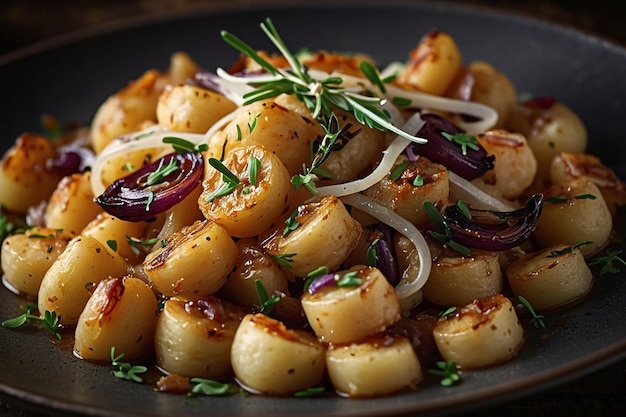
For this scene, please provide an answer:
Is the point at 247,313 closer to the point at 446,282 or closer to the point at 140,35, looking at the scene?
the point at 446,282

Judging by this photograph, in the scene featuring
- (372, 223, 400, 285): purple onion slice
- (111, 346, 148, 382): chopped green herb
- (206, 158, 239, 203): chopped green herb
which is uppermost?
(206, 158, 239, 203): chopped green herb

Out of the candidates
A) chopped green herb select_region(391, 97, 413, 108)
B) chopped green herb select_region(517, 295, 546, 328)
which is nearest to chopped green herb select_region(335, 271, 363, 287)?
chopped green herb select_region(517, 295, 546, 328)

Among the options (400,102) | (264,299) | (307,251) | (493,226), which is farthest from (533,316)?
(400,102)

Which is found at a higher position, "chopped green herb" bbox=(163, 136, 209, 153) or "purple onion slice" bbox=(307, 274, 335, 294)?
"chopped green herb" bbox=(163, 136, 209, 153)

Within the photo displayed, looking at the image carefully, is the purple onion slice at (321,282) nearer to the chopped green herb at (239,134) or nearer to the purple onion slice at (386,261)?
the purple onion slice at (386,261)

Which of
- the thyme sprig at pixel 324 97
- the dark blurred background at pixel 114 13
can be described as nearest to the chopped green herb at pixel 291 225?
the thyme sprig at pixel 324 97

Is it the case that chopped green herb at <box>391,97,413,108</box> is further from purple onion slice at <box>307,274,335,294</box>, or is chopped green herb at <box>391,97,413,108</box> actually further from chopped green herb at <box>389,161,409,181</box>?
purple onion slice at <box>307,274,335,294</box>

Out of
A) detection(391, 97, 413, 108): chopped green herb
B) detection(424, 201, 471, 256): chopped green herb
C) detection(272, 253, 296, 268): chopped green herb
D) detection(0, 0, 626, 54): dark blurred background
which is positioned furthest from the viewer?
detection(0, 0, 626, 54): dark blurred background
